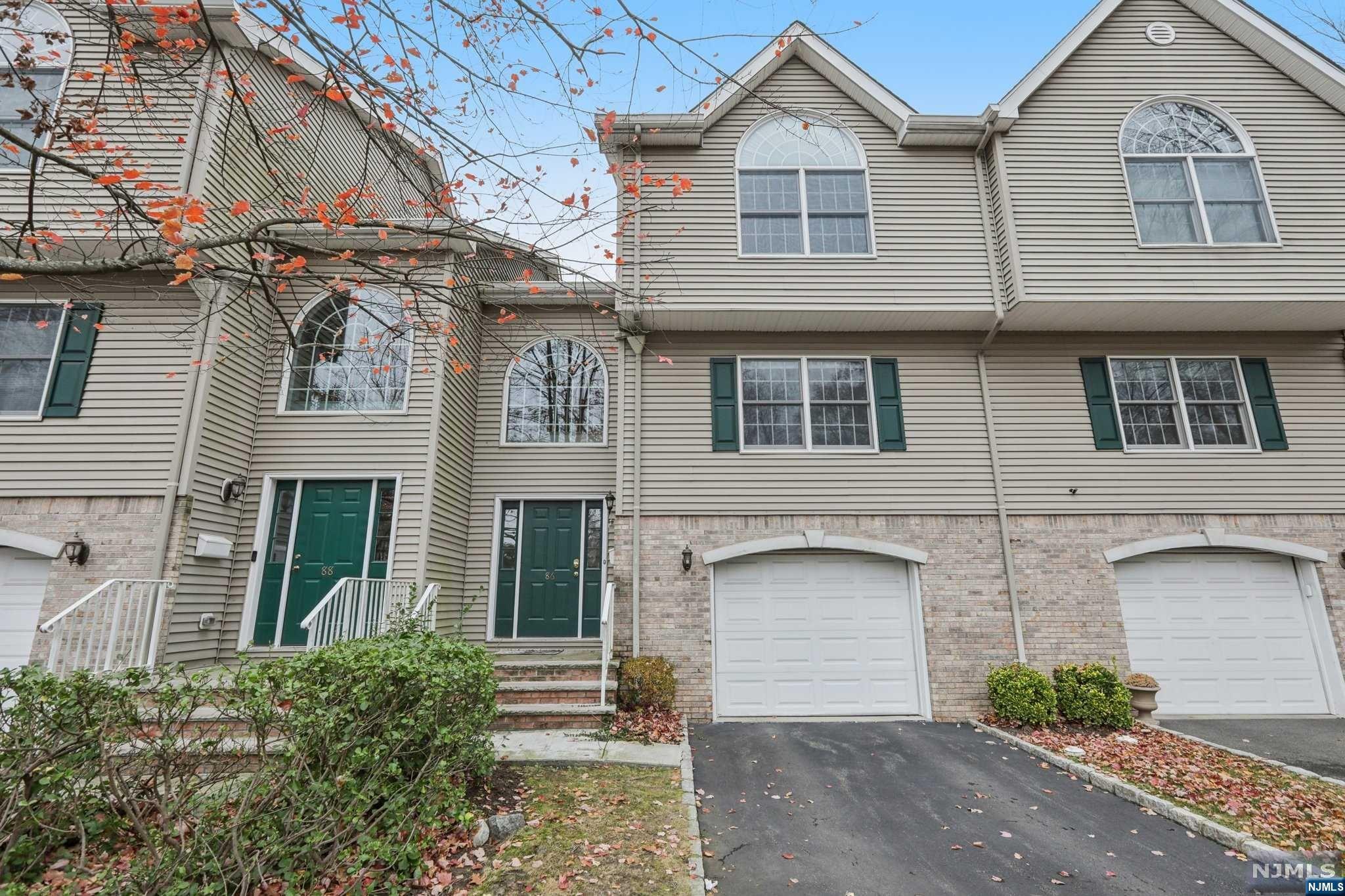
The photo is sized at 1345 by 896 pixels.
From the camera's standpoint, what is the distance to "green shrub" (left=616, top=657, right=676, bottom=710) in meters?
7.21

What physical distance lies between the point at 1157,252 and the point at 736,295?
5635mm

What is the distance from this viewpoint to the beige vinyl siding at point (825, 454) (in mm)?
8188

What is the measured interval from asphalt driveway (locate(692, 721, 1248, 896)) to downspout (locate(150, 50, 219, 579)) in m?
6.41

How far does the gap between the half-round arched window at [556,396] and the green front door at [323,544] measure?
242 centimetres

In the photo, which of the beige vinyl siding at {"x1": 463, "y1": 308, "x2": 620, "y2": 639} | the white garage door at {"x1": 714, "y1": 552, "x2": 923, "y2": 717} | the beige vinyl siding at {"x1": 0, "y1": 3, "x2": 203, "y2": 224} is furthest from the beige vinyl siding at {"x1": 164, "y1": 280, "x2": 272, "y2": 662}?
the white garage door at {"x1": 714, "y1": 552, "x2": 923, "y2": 717}

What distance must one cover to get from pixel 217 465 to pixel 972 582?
9.72 meters

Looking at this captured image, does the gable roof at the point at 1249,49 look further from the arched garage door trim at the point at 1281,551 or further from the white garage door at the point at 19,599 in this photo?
the white garage door at the point at 19,599

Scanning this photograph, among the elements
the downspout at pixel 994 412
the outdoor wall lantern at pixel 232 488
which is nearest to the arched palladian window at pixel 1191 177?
the downspout at pixel 994 412

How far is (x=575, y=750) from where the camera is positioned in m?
5.91

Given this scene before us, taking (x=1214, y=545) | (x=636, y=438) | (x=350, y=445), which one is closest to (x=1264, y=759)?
(x=1214, y=545)

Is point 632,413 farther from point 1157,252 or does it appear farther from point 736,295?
point 1157,252

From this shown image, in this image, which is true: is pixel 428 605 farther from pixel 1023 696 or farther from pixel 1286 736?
pixel 1286 736

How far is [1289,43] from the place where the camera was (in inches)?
337

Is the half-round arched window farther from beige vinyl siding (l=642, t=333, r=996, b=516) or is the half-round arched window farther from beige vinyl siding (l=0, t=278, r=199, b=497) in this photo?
beige vinyl siding (l=0, t=278, r=199, b=497)
